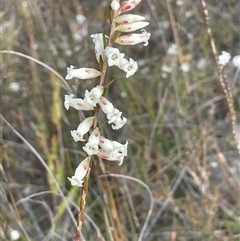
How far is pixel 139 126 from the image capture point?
5.45ft

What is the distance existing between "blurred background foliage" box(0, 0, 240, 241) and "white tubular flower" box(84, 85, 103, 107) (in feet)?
1.98

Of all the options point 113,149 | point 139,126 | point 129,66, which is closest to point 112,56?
point 129,66

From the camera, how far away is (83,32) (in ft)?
5.70

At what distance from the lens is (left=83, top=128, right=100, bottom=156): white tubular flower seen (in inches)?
24.1

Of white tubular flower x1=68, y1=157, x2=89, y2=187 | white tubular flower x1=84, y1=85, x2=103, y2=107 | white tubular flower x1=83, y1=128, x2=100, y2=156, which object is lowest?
A: white tubular flower x1=68, y1=157, x2=89, y2=187

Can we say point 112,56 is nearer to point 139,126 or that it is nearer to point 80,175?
point 80,175

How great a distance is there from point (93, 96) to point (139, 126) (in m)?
1.06

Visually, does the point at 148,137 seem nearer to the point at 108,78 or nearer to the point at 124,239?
the point at 108,78

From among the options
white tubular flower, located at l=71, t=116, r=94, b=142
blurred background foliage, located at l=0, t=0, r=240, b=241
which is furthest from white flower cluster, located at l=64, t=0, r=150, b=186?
blurred background foliage, located at l=0, t=0, r=240, b=241

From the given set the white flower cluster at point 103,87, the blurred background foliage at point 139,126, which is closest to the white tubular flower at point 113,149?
the white flower cluster at point 103,87

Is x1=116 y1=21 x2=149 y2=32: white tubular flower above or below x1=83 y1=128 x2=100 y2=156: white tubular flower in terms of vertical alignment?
above

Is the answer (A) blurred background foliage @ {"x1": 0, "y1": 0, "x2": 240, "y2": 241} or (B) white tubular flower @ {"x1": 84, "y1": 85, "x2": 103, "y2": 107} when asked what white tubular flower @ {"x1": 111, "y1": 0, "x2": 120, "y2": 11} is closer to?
(B) white tubular flower @ {"x1": 84, "y1": 85, "x2": 103, "y2": 107}

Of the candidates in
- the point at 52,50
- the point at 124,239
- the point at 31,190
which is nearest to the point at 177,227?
the point at 124,239

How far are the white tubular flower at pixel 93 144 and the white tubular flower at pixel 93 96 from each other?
4 cm
